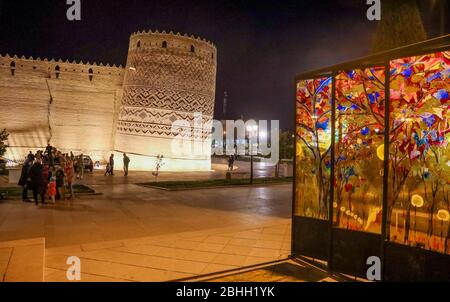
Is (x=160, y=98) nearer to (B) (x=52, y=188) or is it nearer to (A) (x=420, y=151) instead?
(B) (x=52, y=188)

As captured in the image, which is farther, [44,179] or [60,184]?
[60,184]

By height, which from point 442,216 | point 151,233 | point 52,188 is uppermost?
point 442,216

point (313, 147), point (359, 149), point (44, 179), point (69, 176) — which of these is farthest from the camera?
point (69, 176)

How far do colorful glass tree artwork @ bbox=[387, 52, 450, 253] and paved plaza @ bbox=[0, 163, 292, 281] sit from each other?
1.99 metres

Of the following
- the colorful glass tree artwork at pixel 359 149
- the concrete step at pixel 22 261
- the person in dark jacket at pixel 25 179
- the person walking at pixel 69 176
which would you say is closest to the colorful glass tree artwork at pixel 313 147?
the colorful glass tree artwork at pixel 359 149

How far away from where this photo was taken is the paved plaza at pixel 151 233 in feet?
15.0

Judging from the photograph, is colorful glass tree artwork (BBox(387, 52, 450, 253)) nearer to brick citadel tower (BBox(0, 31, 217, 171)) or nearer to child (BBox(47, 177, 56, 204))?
child (BBox(47, 177, 56, 204))

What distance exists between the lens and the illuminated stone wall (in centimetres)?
2002

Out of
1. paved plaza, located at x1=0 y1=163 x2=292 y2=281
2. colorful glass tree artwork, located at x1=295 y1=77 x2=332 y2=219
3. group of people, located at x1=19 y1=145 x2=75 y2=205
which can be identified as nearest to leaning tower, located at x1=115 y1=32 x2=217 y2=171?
paved plaza, located at x1=0 y1=163 x2=292 y2=281

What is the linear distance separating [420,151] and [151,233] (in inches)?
180

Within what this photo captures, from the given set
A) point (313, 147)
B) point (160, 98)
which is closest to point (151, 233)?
point (313, 147)

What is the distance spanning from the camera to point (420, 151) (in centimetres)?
377

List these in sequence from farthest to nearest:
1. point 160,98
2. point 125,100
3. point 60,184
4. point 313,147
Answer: point 125,100, point 160,98, point 60,184, point 313,147

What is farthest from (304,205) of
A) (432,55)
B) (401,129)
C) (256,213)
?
(256,213)
